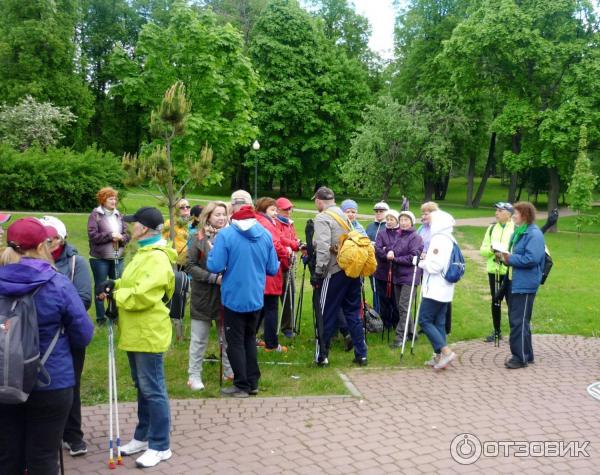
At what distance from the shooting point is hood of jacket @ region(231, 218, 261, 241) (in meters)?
6.11

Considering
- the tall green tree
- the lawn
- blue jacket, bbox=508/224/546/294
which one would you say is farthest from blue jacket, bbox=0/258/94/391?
the tall green tree

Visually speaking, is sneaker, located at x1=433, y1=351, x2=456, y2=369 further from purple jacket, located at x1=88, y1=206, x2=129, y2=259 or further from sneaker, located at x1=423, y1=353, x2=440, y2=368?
purple jacket, located at x1=88, y1=206, x2=129, y2=259

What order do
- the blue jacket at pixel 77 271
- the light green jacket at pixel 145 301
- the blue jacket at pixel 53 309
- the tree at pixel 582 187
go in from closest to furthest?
1. the blue jacket at pixel 53 309
2. the light green jacket at pixel 145 301
3. the blue jacket at pixel 77 271
4. the tree at pixel 582 187

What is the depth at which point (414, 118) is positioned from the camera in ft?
119

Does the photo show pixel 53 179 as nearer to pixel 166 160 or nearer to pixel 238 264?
pixel 166 160

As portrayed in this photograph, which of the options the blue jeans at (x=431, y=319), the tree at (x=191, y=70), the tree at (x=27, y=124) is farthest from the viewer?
the tree at (x=27, y=124)

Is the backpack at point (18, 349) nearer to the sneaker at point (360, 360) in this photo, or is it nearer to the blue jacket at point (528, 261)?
the sneaker at point (360, 360)

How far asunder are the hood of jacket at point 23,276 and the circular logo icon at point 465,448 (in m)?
3.54

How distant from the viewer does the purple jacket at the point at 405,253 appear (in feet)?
28.2

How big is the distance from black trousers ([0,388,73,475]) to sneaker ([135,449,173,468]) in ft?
3.49

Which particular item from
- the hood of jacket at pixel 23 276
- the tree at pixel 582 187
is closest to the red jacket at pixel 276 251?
the hood of jacket at pixel 23 276

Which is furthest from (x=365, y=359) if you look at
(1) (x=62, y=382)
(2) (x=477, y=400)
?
(1) (x=62, y=382)

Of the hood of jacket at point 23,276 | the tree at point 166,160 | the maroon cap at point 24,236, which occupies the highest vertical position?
the tree at point 166,160

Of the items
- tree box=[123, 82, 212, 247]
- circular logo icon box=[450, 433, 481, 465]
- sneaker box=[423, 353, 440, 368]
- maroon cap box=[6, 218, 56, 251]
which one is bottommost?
sneaker box=[423, 353, 440, 368]
